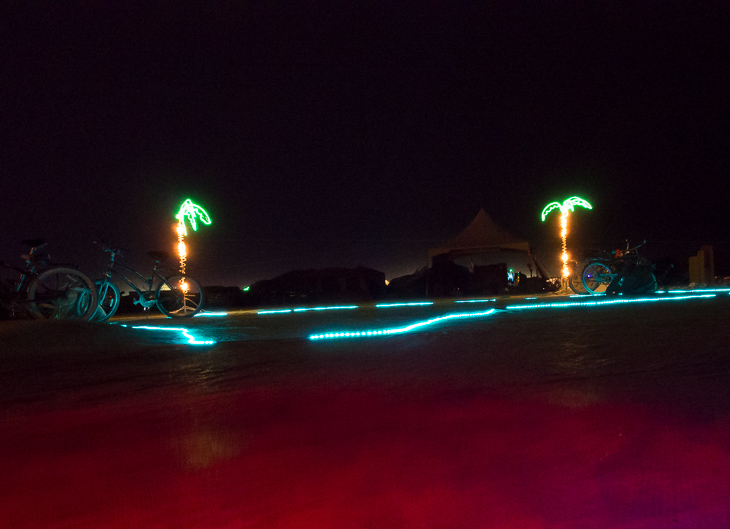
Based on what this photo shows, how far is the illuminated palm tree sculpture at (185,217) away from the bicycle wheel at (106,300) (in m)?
5.53

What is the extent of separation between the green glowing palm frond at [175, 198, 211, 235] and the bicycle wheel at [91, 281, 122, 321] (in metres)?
6.38

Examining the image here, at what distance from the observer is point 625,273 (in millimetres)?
11805

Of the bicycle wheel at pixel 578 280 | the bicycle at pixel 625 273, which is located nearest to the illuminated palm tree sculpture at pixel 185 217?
the bicycle wheel at pixel 578 280

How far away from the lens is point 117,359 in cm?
431

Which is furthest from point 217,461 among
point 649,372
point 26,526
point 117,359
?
point 117,359

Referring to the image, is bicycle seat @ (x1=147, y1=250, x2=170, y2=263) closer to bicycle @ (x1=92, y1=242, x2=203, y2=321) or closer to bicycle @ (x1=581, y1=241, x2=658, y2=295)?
bicycle @ (x1=92, y1=242, x2=203, y2=321)

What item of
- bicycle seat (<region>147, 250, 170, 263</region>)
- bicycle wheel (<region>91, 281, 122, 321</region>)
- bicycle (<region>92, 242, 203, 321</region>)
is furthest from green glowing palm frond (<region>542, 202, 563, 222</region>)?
bicycle wheel (<region>91, 281, 122, 321</region>)

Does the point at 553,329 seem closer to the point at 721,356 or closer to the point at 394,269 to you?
the point at 721,356

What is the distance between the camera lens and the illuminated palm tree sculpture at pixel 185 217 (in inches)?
548

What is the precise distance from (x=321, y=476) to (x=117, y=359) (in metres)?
3.17

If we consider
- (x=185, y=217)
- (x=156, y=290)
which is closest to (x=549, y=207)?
(x=185, y=217)

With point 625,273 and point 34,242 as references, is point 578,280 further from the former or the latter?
point 34,242

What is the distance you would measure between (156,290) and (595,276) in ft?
31.4

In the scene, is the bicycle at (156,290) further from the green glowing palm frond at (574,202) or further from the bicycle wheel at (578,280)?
the green glowing palm frond at (574,202)
